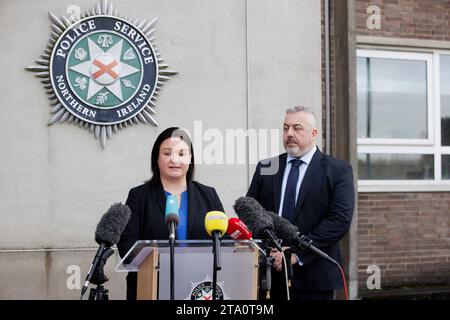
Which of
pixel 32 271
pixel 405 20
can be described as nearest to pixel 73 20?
pixel 32 271

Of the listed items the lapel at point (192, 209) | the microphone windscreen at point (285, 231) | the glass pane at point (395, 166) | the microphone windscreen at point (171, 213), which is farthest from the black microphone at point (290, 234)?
the glass pane at point (395, 166)

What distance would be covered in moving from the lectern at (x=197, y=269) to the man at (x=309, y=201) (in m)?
1.06

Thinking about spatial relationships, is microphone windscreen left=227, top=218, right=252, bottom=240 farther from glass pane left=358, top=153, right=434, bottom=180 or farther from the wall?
glass pane left=358, top=153, right=434, bottom=180

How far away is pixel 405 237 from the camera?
822 cm

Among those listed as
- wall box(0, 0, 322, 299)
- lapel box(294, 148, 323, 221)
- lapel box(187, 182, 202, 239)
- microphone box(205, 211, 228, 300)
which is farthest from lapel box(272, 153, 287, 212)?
wall box(0, 0, 322, 299)

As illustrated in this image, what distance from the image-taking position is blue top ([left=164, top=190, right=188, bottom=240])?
3.86 metres

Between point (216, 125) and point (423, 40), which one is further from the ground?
point (423, 40)

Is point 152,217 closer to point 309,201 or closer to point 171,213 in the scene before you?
point 171,213

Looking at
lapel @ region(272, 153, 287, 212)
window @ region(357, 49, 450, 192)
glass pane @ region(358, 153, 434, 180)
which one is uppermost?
window @ region(357, 49, 450, 192)

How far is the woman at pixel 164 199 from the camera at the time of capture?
12.7 feet

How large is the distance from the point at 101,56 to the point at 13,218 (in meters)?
2.03

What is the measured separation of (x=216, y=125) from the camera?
7465 millimetres

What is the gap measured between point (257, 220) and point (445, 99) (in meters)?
6.17

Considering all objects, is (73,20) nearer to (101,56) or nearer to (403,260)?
(101,56)
